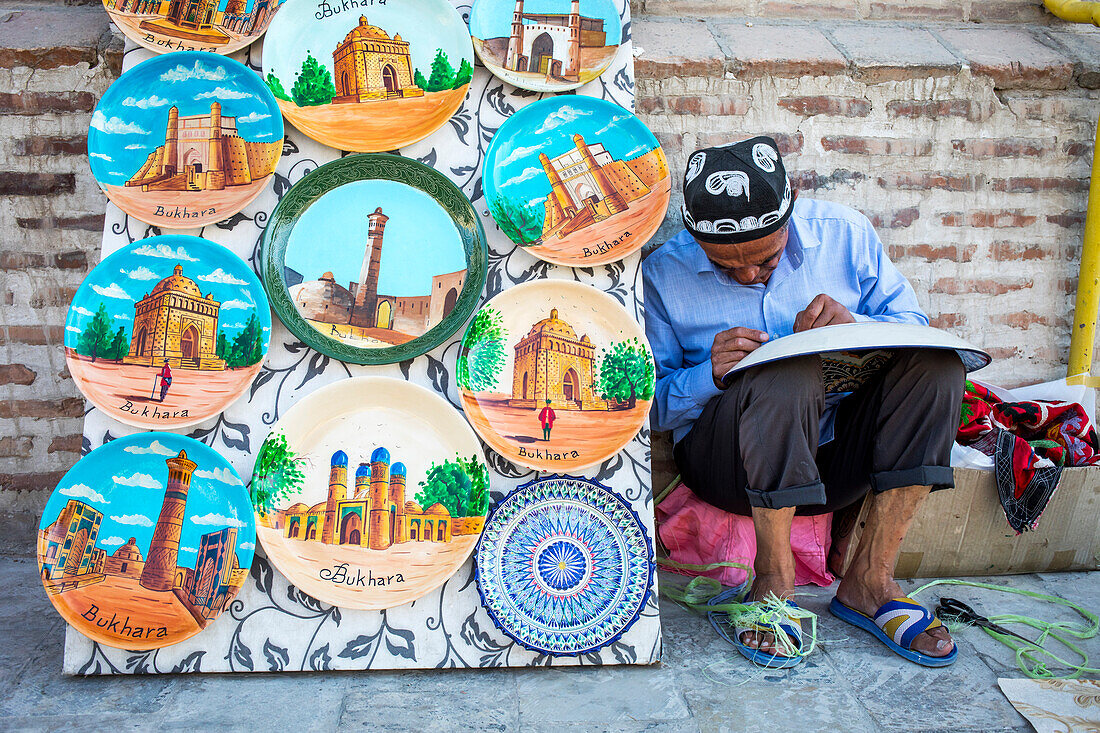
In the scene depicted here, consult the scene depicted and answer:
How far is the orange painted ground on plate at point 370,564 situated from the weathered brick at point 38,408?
0.87 metres

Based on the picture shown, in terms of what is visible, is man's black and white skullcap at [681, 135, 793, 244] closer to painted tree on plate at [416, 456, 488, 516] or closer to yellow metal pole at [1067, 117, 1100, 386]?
painted tree on plate at [416, 456, 488, 516]

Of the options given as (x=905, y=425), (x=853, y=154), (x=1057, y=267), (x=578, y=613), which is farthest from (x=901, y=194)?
(x=578, y=613)

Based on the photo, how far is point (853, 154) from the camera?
87.4 inches

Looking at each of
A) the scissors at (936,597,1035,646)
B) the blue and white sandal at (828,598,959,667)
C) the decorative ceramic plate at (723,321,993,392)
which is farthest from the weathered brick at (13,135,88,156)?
the scissors at (936,597,1035,646)

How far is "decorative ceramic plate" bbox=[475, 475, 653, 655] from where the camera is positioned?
64.6 inches

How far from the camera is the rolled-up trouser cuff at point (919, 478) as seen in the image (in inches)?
65.2

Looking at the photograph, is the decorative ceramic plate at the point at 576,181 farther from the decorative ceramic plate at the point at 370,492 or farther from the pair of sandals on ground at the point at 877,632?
the pair of sandals on ground at the point at 877,632

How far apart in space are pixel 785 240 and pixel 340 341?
3.19ft

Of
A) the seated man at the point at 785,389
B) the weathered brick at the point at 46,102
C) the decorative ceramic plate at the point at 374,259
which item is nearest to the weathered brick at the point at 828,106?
the seated man at the point at 785,389

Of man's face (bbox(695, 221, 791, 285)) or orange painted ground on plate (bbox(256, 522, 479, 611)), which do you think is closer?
orange painted ground on plate (bbox(256, 522, 479, 611))

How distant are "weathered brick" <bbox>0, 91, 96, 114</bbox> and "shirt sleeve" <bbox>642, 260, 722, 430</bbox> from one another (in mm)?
1441

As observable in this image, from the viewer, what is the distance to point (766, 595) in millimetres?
1713

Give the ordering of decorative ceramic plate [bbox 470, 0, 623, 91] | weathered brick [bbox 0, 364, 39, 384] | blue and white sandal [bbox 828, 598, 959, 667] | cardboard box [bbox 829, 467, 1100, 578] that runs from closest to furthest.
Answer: blue and white sandal [bbox 828, 598, 959, 667]
decorative ceramic plate [bbox 470, 0, 623, 91]
cardboard box [bbox 829, 467, 1100, 578]
weathered brick [bbox 0, 364, 39, 384]

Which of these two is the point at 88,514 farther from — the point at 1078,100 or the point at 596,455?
the point at 1078,100
